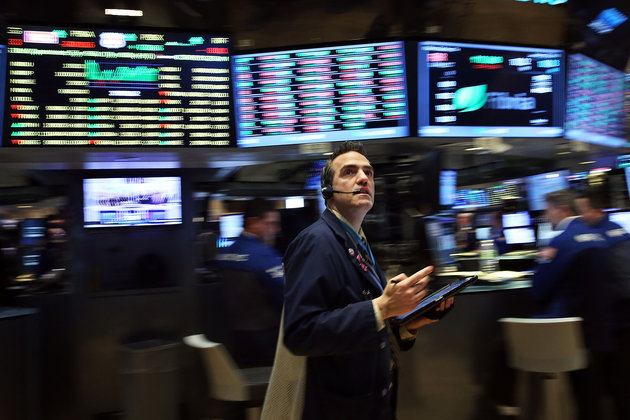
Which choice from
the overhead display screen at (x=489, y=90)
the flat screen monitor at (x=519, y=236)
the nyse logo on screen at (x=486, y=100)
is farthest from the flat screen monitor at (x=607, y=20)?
the flat screen monitor at (x=519, y=236)

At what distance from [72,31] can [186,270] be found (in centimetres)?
205

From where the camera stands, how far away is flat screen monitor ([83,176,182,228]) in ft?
14.6

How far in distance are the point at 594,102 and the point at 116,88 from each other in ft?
11.0

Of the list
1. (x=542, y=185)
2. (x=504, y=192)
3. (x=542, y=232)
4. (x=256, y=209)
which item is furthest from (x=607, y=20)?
(x=256, y=209)

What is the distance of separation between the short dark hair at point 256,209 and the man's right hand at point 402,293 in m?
2.20

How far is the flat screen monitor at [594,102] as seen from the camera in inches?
158

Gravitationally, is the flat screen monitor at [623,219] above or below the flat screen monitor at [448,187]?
below

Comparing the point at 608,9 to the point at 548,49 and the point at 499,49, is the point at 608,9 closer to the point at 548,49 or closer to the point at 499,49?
the point at 548,49

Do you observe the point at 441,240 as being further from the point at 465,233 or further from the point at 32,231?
the point at 32,231

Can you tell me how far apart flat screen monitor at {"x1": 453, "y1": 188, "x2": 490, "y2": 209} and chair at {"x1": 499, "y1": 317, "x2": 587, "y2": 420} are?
5.46 ft

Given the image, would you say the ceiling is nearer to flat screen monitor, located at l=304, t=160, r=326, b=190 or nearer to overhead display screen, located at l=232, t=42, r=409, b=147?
overhead display screen, located at l=232, t=42, r=409, b=147

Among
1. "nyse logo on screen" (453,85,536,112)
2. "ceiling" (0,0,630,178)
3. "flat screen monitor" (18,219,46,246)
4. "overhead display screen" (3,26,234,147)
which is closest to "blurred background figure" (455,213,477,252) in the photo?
"ceiling" (0,0,630,178)

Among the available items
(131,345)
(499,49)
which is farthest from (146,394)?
(499,49)

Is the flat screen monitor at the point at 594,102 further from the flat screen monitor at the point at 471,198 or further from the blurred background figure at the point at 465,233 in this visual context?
the blurred background figure at the point at 465,233
